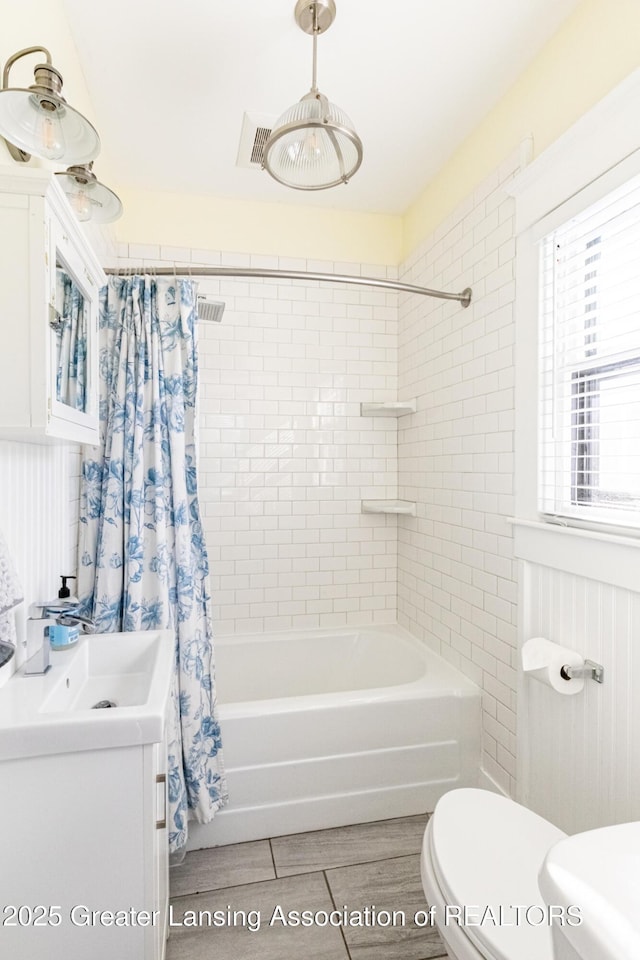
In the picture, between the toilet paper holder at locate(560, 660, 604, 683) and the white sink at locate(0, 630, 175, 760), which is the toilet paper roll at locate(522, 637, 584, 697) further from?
the white sink at locate(0, 630, 175, 760)

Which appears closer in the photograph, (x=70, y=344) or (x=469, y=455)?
(x=70, y=344)

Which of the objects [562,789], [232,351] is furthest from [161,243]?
[562,789]

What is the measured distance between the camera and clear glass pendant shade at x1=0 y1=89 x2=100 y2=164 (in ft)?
3.57

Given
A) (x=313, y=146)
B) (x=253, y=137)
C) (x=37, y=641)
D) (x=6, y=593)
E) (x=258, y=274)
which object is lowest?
(x=37, y=641)

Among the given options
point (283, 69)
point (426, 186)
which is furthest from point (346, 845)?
point (426, 186)

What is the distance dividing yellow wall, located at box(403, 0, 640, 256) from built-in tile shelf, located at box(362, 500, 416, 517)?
4.82ft

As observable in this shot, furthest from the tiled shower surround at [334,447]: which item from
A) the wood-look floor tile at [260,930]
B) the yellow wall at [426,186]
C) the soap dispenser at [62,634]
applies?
the soap dispenser at [62,634]

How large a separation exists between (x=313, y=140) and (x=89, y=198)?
0.69 metres

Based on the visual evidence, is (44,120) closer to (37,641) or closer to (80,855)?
(37,641)

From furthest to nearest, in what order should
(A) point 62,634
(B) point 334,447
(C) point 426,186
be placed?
1. (B) point 334,447
2. (C) point 426,186
3. (A) point 62,634

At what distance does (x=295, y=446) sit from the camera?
2.89m

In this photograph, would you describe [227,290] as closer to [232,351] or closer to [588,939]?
[232,351]

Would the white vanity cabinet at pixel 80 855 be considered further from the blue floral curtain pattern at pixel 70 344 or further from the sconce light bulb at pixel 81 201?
the sconce light bulb at pixel 81 201

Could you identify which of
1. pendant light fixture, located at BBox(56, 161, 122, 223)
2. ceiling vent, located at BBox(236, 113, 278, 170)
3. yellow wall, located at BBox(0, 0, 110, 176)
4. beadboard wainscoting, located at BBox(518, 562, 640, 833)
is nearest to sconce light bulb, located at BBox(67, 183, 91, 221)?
pendant light fixture, located at BBox(56, 161, 122, 223)
